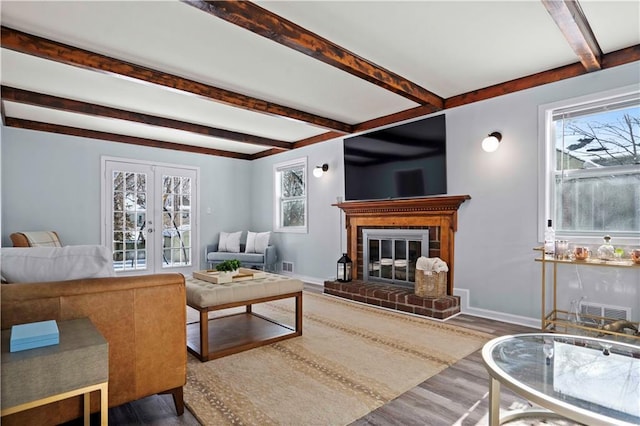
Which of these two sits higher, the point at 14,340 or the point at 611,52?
the point at 611,52

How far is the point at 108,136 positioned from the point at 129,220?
4.38ft

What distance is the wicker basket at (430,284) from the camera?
386 centimetres

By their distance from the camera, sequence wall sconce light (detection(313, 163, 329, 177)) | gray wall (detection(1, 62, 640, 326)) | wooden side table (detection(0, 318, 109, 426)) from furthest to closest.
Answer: wall sconce light (detection(313, 163, 329, 177)) < gray wall (detection(1, 62, 640, 326)) < wooden side table (detection(0, 318, 109, 426))

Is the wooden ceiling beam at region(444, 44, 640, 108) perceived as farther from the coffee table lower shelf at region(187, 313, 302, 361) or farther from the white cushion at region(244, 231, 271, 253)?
the white cushion at region(244, 231, 271, 253)

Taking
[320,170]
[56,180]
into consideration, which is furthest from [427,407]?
[56,180]

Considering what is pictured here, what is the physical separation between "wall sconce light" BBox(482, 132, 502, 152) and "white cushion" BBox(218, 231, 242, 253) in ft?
14.4

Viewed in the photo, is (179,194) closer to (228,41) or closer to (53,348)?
(228,41)

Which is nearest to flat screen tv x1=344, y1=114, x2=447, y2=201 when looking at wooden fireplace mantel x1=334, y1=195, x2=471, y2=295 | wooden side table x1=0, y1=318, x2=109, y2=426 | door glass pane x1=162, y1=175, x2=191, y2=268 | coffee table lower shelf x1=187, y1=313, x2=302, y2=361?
wooden fireplace mantel x1=334, y1=195, x2=471, y2=295

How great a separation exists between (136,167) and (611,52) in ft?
20.0

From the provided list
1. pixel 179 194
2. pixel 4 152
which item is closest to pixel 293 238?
Result: pixel 179 194

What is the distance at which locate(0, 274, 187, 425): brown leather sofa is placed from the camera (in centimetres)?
152

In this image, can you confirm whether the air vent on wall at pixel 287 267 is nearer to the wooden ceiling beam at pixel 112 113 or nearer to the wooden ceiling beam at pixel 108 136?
the wooden ceiling beam at pixel 112 113

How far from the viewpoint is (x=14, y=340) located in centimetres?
123

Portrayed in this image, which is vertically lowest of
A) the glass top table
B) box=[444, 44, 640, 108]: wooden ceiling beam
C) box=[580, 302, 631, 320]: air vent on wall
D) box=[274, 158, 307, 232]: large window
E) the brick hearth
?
the brick hearth
